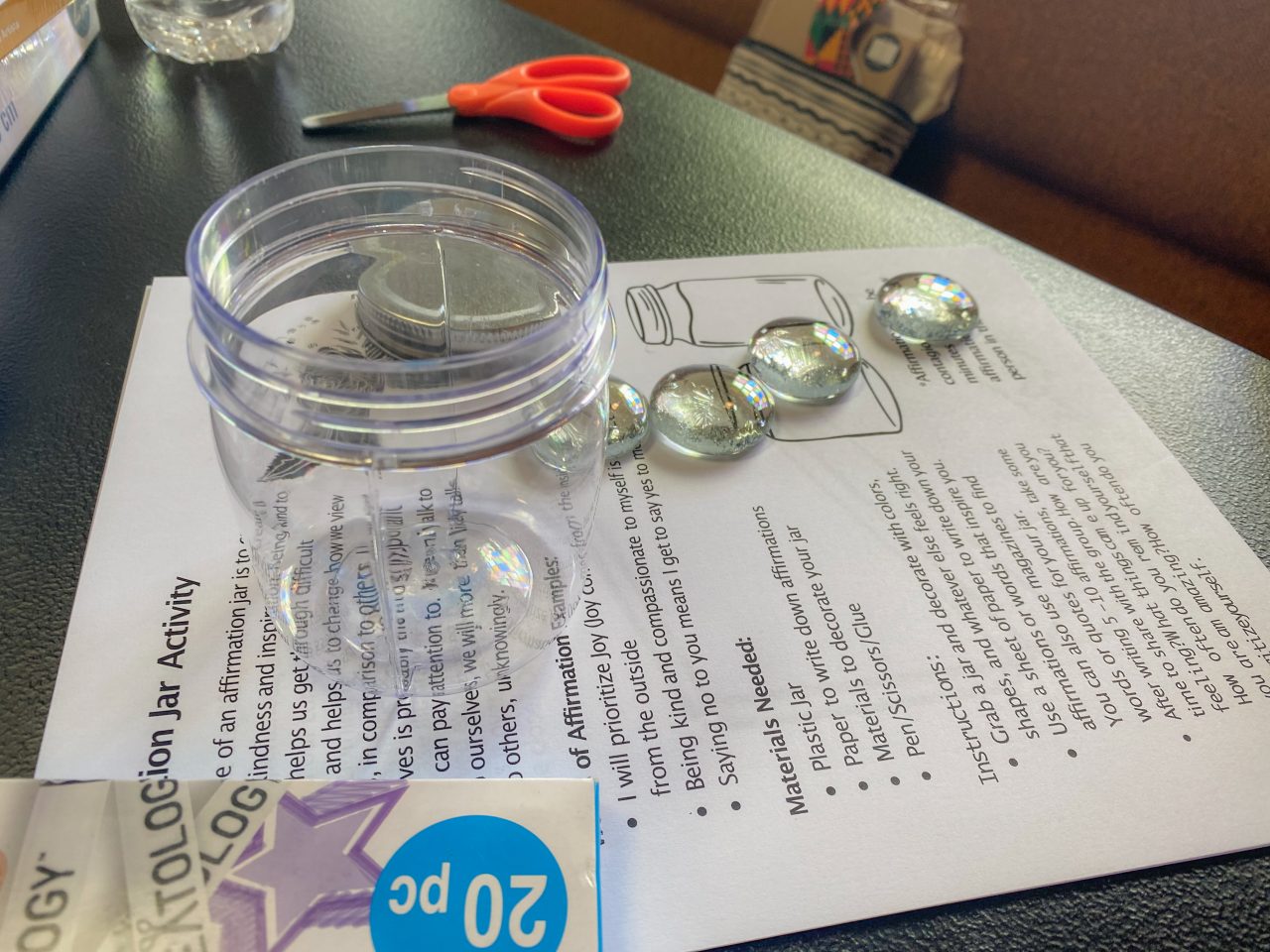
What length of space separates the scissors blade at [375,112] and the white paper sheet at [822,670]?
162 mm

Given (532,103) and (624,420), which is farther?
(532,103)

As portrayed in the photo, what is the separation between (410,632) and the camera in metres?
0.37

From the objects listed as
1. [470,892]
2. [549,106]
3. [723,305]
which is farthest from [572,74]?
[470,892]

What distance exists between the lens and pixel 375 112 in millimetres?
614

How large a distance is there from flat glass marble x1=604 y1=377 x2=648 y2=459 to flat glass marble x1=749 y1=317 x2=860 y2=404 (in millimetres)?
74

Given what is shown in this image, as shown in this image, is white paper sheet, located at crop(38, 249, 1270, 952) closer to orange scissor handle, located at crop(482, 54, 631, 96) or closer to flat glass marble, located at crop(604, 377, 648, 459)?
flat glass marble, located at crop(604, 377, 648, 459)

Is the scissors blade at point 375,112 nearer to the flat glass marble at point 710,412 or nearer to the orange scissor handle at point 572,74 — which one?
the orange scissor handle at point 572,74

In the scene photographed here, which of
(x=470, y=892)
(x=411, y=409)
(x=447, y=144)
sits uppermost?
(x=447, y=144)

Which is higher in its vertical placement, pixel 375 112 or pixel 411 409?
pixel 375 112

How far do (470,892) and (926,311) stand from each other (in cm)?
39

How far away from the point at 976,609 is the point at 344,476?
0.88 ft

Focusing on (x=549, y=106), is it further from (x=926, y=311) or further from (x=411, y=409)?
(x=411, y=409)

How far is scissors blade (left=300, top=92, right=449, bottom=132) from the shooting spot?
0.61 meters

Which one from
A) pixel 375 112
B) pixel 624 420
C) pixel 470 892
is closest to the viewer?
pixel 470 892
